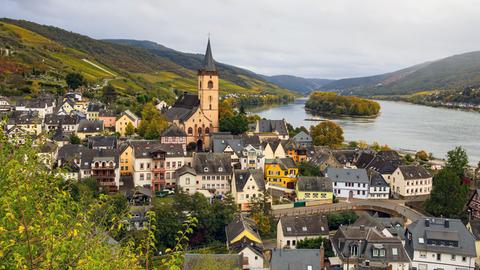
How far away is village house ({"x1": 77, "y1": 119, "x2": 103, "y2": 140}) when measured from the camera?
56719mm

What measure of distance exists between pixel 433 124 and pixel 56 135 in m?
87.1

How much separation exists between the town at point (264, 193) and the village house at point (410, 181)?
0.11 metres

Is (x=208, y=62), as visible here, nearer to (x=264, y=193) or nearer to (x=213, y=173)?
(x=213, y=173)

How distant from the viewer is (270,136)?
60.8m

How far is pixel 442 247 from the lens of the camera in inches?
1130

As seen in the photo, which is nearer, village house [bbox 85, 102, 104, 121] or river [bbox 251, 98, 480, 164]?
village house [bbox 85, 102, 104, 121]

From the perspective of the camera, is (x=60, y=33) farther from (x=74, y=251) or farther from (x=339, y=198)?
(x=74, y=251)

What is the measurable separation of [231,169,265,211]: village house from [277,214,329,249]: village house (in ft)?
20.2

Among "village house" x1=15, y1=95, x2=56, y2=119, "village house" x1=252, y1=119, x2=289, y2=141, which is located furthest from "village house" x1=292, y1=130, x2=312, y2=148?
"village house" x1=15, y1=95, x2=56, y2=119

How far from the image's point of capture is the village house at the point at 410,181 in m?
43.1

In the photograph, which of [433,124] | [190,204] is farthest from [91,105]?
[433,124]

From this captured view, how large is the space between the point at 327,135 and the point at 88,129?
3363 cm

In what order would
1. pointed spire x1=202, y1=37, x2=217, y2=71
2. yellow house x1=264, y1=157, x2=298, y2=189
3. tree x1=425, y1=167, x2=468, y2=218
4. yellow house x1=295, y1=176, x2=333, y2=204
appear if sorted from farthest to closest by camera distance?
pointed spire x1=202, y1=37, x2=217, y2=71 → yellow house x1=264, y1=157, x2=298, y2=189 → yellow house x1=295, y1=176, x2=333, y2=204 → tree x1=425, y1=167, x2=468, y2=218

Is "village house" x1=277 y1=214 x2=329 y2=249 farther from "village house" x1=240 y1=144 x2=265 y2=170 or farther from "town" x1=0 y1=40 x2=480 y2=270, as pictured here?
"village house" x1=240 y1=144 x2=265 y2=170
